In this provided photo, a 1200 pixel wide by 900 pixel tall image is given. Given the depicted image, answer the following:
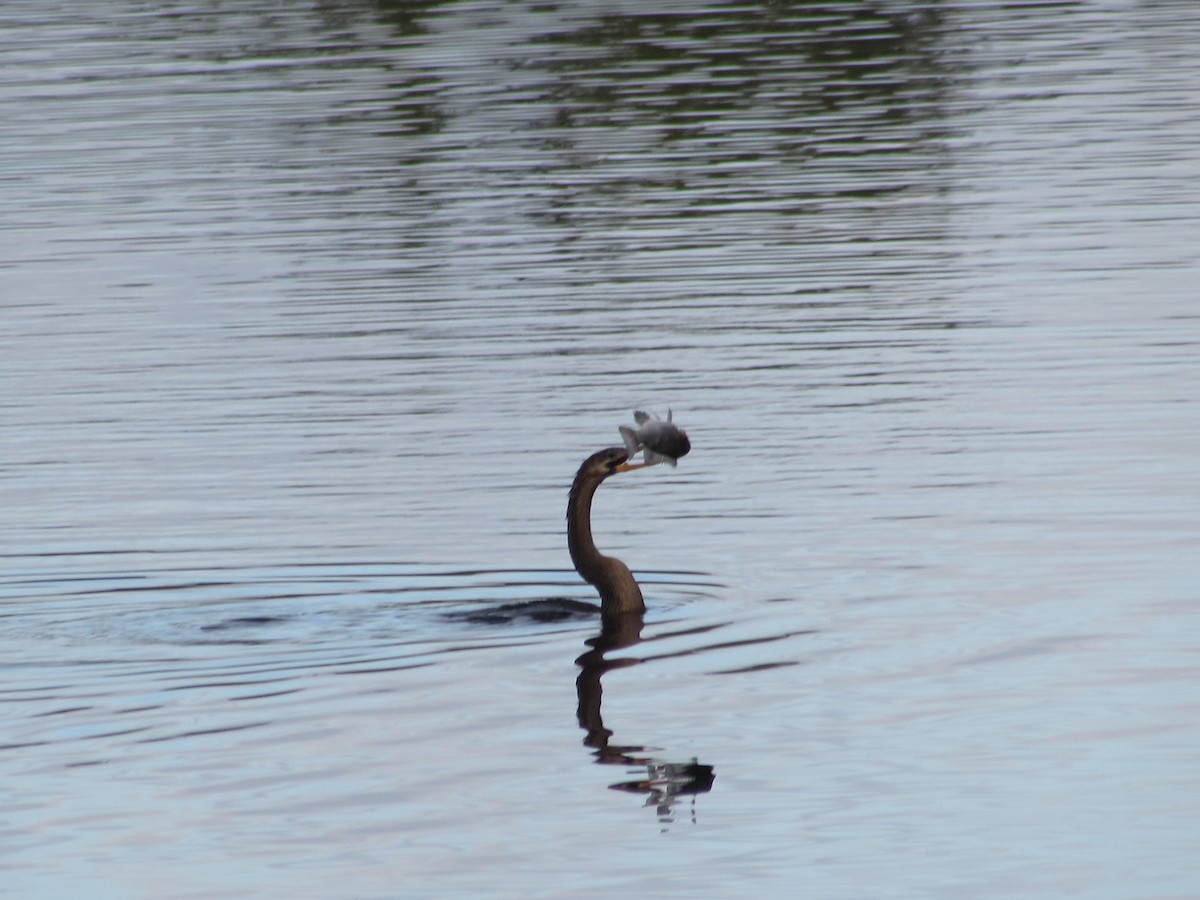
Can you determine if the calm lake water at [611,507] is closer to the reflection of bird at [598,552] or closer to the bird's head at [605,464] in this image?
the reflection of bird at [598,552]

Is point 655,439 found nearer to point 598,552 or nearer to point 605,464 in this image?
point 605,464

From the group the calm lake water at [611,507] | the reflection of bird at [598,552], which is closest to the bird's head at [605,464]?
the reflection of bird at [598,552]

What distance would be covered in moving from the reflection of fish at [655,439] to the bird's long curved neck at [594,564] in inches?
13.2

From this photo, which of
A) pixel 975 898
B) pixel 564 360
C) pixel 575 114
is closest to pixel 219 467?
pixel 564 360

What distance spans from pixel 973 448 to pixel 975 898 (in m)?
7.45

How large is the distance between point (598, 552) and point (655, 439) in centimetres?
72

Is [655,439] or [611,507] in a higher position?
[655,439]

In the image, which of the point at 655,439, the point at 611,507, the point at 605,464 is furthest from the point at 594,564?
the point at 611,507

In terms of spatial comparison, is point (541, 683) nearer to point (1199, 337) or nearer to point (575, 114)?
point (1199, 337)

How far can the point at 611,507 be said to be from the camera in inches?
584

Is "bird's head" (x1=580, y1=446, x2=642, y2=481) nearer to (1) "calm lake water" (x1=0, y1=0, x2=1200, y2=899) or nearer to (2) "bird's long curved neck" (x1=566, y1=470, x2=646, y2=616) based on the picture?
(2) "bird's long curved neck" (x1=566, y1=470, x2=646, y2=616)

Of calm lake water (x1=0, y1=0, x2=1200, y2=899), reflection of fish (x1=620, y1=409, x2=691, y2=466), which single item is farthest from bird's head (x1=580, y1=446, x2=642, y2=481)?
calm lake water (x1=0, y1=0, x2=1200, y2=899)

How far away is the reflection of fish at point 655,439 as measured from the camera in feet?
37.7

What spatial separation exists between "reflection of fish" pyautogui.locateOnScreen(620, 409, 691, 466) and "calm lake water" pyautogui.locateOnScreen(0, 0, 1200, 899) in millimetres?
827
